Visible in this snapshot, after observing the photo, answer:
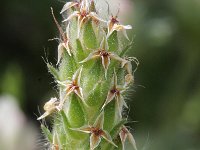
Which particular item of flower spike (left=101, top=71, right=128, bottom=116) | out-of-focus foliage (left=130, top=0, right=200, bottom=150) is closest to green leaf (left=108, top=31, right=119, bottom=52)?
flower spike (left=101, top=71, right=128, bottom=116)

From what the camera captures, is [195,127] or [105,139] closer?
[105,139]

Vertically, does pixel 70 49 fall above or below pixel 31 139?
above

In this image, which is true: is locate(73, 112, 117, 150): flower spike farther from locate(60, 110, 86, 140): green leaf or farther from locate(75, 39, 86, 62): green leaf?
locate(75, 39, 86, 62): green leaf

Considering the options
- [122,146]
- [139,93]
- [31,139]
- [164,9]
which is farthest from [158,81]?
[122,146]

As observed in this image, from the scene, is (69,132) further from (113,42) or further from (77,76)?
(113,42)

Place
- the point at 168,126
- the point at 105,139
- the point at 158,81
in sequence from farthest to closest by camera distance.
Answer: the point at 158,81, the point at 168,126, the point at 105,139

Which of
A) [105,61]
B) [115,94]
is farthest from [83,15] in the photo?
[115,94]

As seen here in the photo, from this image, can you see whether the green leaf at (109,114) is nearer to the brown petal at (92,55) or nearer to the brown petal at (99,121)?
the brown petal at (99,121)

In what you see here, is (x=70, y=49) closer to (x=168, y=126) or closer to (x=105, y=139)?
(x=105, y=139)

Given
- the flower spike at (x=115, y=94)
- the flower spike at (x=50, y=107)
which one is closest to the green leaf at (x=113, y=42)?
the flower spike at (x=115, y=94)
